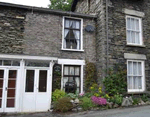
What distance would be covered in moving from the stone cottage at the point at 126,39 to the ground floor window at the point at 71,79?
4.46 ft

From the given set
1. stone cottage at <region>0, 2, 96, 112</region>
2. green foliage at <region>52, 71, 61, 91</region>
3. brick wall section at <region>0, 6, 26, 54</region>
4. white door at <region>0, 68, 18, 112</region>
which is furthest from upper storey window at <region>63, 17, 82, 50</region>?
white door at <region>0, 68, 18, 112</region>

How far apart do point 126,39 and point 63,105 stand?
5.82 m

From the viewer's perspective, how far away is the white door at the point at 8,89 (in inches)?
289

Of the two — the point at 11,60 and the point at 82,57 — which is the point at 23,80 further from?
the point at 82,57

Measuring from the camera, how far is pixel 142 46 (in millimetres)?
9953

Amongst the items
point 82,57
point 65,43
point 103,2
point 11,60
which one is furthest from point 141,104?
point 11,60

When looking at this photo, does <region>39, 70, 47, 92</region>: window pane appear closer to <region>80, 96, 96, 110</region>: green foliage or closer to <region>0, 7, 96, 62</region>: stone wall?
<region>0, 7, 96, 62</region>: stone wall

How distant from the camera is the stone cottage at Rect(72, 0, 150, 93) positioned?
9.26 meters

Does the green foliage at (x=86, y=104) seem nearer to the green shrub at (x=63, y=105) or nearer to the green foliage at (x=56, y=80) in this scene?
the green shrub at (x=63, y=105)

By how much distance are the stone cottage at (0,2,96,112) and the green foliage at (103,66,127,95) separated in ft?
4.95

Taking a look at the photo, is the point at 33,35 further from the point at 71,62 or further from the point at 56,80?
the point at 56,80

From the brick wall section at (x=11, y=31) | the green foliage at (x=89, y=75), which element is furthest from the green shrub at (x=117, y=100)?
the brick wall section at (x=11, y=31)

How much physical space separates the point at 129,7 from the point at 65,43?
16.5 feet

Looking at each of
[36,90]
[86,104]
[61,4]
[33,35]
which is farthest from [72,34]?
[61,4]
